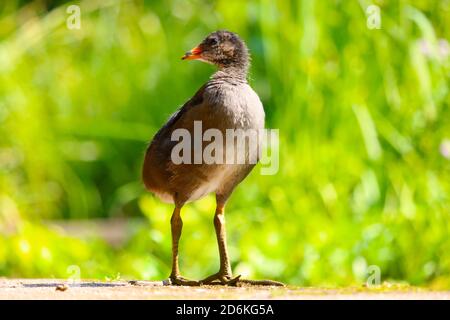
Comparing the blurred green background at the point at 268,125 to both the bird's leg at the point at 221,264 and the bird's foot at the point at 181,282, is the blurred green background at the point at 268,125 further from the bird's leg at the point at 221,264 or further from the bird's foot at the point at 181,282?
the bird's leg at the point at 221,264

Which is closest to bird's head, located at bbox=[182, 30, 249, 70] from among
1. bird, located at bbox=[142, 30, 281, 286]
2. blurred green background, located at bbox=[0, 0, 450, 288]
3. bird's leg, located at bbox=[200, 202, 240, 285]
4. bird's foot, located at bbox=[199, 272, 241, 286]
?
bird, located at bbox=[142, 30, 281, 286]

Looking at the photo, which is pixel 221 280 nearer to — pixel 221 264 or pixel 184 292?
pixel 221 264

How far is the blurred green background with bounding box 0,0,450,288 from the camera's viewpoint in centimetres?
646

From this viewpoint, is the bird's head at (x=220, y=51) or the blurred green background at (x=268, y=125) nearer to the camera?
the bird's head at (x=220, y=51)

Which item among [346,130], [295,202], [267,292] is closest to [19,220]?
[295,202]

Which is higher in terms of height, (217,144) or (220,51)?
(220,51)

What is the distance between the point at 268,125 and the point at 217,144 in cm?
333

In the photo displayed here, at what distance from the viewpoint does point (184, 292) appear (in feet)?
14.0

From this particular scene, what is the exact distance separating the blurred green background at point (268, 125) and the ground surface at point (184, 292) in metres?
0.71

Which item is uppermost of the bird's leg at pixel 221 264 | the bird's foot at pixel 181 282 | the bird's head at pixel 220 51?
the bird's head at pixel 220 51

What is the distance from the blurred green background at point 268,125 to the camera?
6.46 meters

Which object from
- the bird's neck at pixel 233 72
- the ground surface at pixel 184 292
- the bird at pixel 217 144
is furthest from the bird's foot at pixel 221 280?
the bird's neck at pixel 233 72

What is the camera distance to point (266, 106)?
8.14 metres

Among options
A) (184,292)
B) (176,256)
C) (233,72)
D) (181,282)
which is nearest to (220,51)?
(233,72)
